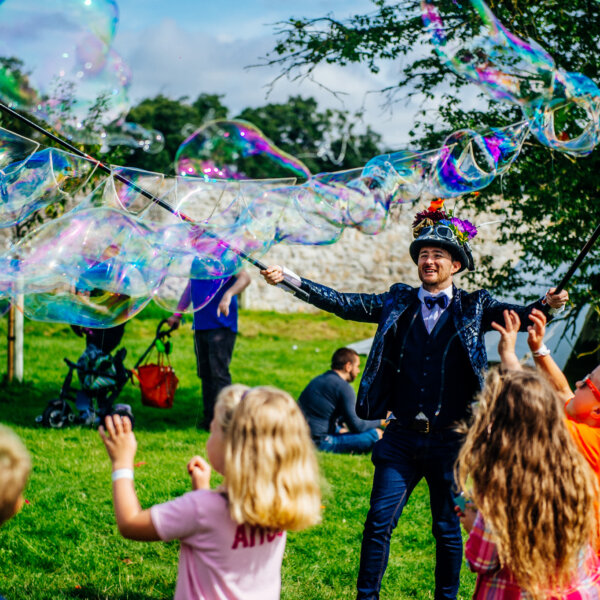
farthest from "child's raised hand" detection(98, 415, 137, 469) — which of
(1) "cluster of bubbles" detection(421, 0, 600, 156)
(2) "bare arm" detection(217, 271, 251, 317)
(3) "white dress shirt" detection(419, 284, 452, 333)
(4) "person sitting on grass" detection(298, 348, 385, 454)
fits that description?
(4) "person sitting on grass" detection(298, 348, 385, 454)

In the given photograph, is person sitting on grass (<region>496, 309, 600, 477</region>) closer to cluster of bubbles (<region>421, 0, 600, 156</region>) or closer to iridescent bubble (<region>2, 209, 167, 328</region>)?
cluster of bubbles (<region>421, 0, 600, 156</region>)

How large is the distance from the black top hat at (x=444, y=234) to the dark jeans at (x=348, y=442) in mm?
2587

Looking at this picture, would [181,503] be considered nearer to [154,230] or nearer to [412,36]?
[154,230]

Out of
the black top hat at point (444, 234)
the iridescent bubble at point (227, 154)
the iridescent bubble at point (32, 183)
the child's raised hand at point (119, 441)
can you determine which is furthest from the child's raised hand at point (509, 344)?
the iridescent bubble at point (32, 183)

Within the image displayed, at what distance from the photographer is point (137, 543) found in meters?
3.73

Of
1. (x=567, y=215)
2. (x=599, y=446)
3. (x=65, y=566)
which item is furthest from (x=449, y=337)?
(x=567, y=215)

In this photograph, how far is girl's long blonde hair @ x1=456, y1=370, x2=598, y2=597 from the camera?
195 cm

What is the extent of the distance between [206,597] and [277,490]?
13.9 inches

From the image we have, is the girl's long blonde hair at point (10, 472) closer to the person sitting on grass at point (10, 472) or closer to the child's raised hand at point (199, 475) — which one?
the person sitting on grass at point (10, 472)

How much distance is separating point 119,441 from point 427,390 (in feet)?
4.63

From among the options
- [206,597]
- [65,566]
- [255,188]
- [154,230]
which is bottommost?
[65,566]

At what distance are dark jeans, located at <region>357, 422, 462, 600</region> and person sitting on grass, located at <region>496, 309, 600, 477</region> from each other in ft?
1.62

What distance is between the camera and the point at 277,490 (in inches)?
76.7

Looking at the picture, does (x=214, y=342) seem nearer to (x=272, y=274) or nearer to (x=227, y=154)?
(x=227, y=154)
